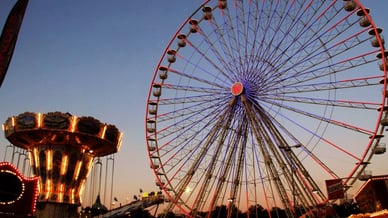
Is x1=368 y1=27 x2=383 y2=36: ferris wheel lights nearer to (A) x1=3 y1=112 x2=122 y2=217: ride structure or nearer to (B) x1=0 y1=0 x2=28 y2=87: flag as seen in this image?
(B) x1=0 y1=0 x2=28 y2=87: flag

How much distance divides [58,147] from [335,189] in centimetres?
2681

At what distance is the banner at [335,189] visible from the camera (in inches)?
742

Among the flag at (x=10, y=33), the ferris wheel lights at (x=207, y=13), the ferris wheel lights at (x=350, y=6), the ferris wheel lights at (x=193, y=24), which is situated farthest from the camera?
the ferris wheel lights at (x=193, y=24)

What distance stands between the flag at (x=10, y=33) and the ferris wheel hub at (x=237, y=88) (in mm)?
13757

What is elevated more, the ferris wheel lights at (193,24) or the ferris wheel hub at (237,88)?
the ferris wheel lights at (193,24)

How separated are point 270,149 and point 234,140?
278 centimetres

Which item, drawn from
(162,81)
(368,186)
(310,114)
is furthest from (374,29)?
(162,81)

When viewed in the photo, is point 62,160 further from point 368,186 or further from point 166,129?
point 368,186

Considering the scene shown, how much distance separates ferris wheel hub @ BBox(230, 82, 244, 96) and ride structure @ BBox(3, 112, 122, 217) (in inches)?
658

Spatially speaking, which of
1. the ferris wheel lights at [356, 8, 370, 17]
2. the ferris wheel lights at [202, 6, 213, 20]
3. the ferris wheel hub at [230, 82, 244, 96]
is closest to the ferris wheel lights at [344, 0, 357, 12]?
the ferris wheel lights at [356, 8, 370, 17]

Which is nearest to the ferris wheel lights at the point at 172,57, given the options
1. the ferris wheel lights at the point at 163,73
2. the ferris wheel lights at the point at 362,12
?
the ferris wheel lights at the point at 163,73

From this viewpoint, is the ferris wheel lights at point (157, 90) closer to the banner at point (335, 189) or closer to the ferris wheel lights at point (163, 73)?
the ferris wheel lights at point (163, 73)

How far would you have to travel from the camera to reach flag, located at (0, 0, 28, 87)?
15.7 m

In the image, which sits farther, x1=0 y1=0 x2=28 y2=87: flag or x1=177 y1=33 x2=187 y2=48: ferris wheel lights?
x1=177 y1=33 x2=187 y2=48: ferris wheel lights
